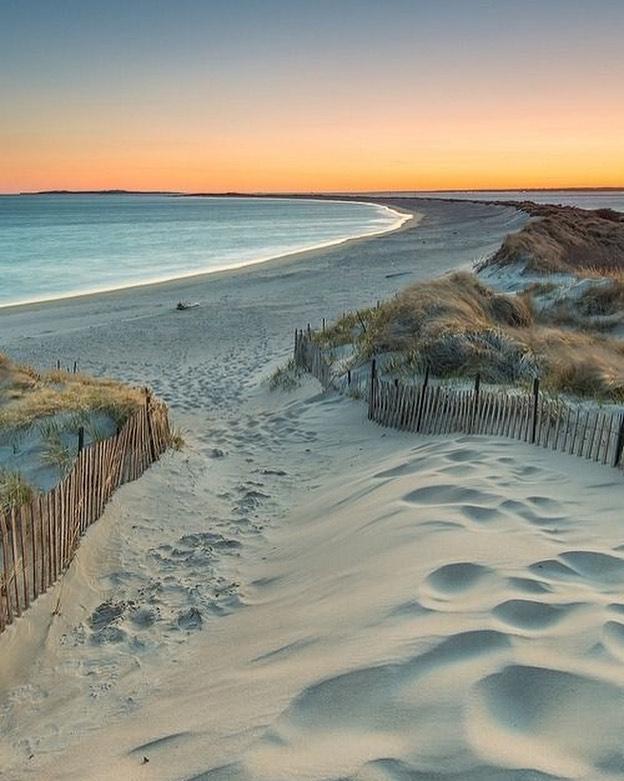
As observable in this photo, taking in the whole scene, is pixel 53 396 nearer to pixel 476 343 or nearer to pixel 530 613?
pixel 476 343

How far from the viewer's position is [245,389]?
1105 centimetres

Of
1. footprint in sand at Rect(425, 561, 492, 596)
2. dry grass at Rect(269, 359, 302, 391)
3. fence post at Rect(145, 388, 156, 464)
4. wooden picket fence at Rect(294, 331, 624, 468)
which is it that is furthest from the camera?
dry grass at Rect(269, 359, 302, 391)

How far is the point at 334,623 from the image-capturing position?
3.73 meters

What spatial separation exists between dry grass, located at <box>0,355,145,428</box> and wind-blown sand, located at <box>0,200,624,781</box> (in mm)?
844

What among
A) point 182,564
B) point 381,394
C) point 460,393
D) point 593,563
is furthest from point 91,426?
point 593,563

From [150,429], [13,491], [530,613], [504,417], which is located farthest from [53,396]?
[530,613]

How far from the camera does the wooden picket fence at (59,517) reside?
427cm

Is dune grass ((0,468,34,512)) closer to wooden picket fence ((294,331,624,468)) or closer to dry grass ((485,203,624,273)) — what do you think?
wooden picket fence ((294,331,624,468))

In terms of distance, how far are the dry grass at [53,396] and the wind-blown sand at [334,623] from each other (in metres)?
0.84

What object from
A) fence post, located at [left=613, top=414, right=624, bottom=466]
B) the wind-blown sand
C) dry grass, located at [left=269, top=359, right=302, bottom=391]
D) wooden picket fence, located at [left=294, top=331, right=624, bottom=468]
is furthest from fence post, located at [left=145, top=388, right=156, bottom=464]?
fence post, located at [left=613, top=414, right=624, bottom=466]

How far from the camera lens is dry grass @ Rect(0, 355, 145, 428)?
7.25 meters

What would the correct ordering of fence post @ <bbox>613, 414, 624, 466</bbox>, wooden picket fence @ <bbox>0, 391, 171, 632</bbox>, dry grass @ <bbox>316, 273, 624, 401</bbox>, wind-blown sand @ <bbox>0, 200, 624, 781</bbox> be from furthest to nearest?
1. dry grass @ <bbox>316, 273, 624, 401</bbox>
2. fence post @ <bbox>613, 414, 624, 466</bbox>
3. wooden picket fence @ <bbox>0, 391, 171, 632</bbox>
4. wind-blown sand @ <bbox>0, 200, 624, 781</bbox>

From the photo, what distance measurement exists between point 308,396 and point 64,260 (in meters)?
33.6

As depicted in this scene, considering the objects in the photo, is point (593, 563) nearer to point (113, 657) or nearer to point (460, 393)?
point (113, 657)
